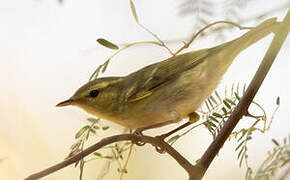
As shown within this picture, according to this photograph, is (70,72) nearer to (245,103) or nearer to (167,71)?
(167,71)

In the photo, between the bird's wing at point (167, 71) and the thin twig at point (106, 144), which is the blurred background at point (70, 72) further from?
the thin twig at point (106, 144)

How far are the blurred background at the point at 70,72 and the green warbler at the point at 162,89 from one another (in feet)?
0.22

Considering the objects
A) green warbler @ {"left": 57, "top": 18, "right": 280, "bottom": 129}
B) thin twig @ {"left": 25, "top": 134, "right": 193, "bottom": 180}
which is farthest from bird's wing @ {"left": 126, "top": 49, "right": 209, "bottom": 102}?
thin twig @ {"left": 25, "top": 134, "right": 193, "bottom": 180}

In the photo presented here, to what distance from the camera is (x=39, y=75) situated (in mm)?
622

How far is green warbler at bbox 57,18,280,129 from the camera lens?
0.45m

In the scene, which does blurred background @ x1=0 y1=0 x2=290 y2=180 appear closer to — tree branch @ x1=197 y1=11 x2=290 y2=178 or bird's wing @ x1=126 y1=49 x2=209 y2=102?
bird's wing @ x1=126 y1=49 x2=209 y2=102

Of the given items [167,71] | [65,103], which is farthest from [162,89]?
[65,103]

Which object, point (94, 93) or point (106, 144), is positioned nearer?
point (106, 144)

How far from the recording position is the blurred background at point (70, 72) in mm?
560

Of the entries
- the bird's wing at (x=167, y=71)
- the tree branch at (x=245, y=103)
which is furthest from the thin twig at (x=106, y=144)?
the bird's wing at (x=167, y=71)

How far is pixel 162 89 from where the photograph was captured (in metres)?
0.49

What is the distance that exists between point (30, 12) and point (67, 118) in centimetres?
21

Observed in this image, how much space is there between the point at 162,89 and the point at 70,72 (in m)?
0.22

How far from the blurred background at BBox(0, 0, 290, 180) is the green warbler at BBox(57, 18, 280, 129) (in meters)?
0.07
